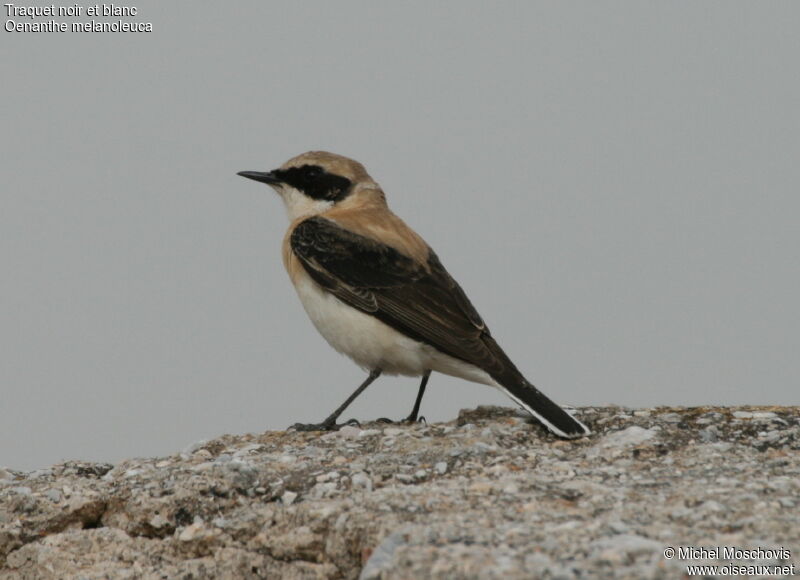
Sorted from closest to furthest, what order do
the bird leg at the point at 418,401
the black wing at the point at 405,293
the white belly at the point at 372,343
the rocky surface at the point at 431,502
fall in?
the rocky surface at the point at 431,502 < the black wing at the point at 405,293 < the white belly at the point at 372,343 < the bird leg at the point at 418,401

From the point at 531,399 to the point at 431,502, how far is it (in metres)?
2.10

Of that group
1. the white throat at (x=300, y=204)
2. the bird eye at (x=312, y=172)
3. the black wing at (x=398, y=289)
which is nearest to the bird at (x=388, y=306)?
the black wing at (x=398, y=289)

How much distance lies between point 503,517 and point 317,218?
14.5 feet

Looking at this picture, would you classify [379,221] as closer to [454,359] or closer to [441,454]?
[454,359]

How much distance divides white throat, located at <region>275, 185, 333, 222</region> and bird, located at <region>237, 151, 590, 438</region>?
19 cm

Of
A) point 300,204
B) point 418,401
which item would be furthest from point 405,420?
point 300,204

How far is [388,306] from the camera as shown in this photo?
341 inches

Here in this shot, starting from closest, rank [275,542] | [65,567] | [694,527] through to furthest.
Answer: [694,527]
[275,542]
[65,567]

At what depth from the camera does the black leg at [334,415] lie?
854 centimetres

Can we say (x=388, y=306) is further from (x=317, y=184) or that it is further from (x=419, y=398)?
(x=317, y=184)

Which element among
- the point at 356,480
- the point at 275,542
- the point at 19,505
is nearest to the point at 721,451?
the point at 356,480

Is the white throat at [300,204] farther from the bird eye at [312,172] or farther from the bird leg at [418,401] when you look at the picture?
the bird leg at [418,401]

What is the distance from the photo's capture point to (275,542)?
Answer: 240 inches

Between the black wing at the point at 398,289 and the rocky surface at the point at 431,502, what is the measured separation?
22.2 inches
